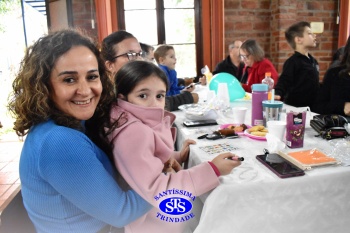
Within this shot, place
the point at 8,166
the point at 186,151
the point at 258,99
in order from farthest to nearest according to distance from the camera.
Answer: the point at 8,166
the point at 258,99
the point at 186,151

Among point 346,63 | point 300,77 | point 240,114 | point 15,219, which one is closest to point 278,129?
point 240,114

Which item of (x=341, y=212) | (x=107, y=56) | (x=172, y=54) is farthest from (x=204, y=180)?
(x=172, y=54)

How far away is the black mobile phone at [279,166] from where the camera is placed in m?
0.84

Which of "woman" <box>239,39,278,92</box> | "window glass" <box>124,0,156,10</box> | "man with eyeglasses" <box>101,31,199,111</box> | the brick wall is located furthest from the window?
"man with eyeglasses" <box>101,31,199,111</box>

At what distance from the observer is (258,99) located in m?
1.36

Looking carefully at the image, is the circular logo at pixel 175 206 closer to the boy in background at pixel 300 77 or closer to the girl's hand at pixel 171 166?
the girl's hand at pixel 171 166

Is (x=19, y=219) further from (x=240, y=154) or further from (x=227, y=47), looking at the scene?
(x=227, y=47)

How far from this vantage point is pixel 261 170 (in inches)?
35.2

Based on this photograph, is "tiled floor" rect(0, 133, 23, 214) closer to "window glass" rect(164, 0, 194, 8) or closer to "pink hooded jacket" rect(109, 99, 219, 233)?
"pink hooded jacket" rect(109, 99, 219, 233)

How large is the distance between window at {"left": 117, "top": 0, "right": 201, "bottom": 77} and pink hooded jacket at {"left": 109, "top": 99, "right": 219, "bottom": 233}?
131 inches

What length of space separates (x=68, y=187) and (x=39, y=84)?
Answer: 26cm

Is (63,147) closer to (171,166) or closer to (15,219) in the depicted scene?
(15,219)

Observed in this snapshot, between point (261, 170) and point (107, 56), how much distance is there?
1107 mm

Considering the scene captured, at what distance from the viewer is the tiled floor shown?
7.68ft
